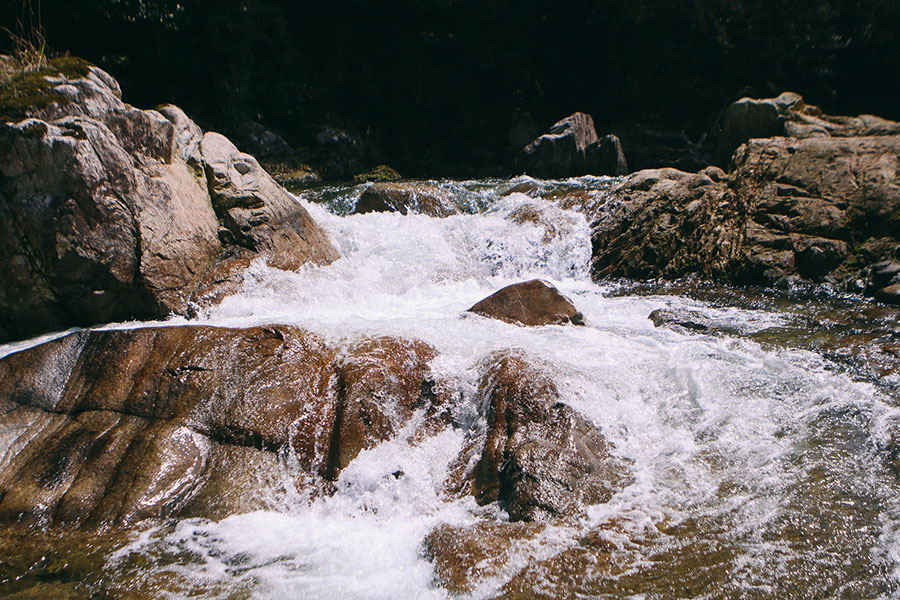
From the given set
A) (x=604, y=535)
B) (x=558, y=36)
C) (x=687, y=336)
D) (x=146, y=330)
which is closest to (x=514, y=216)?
(x=687, y=336)

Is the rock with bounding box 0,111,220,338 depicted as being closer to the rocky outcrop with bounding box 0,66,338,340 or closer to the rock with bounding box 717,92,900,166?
the rocky outcrop with bounding box 0,66,338,340

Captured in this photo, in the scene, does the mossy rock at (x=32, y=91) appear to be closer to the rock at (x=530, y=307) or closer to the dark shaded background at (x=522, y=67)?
the rock at (x=530, y=307)

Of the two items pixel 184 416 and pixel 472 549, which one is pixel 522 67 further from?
pixel 472 549

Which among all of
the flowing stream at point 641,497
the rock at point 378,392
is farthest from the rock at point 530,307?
the rock at point 378,392

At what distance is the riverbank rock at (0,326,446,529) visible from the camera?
3.23 meters

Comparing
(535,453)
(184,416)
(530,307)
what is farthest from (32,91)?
(535,453)

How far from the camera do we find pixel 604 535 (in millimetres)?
2760

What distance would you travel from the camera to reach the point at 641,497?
3051 mm

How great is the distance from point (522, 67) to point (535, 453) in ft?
57.2

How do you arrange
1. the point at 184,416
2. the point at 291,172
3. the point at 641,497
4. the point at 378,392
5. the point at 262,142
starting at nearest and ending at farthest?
1. the point at 641,497
2. the point at 184,416
3. the point at 378,392
4. the point at 291,172
5. the point at 262,142

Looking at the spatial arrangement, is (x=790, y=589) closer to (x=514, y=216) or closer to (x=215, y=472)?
(x=215, y=472)

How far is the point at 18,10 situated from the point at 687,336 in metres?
13.1

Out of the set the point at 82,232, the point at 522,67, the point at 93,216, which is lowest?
the point at 82,232

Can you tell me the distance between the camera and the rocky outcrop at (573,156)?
14211 mm
